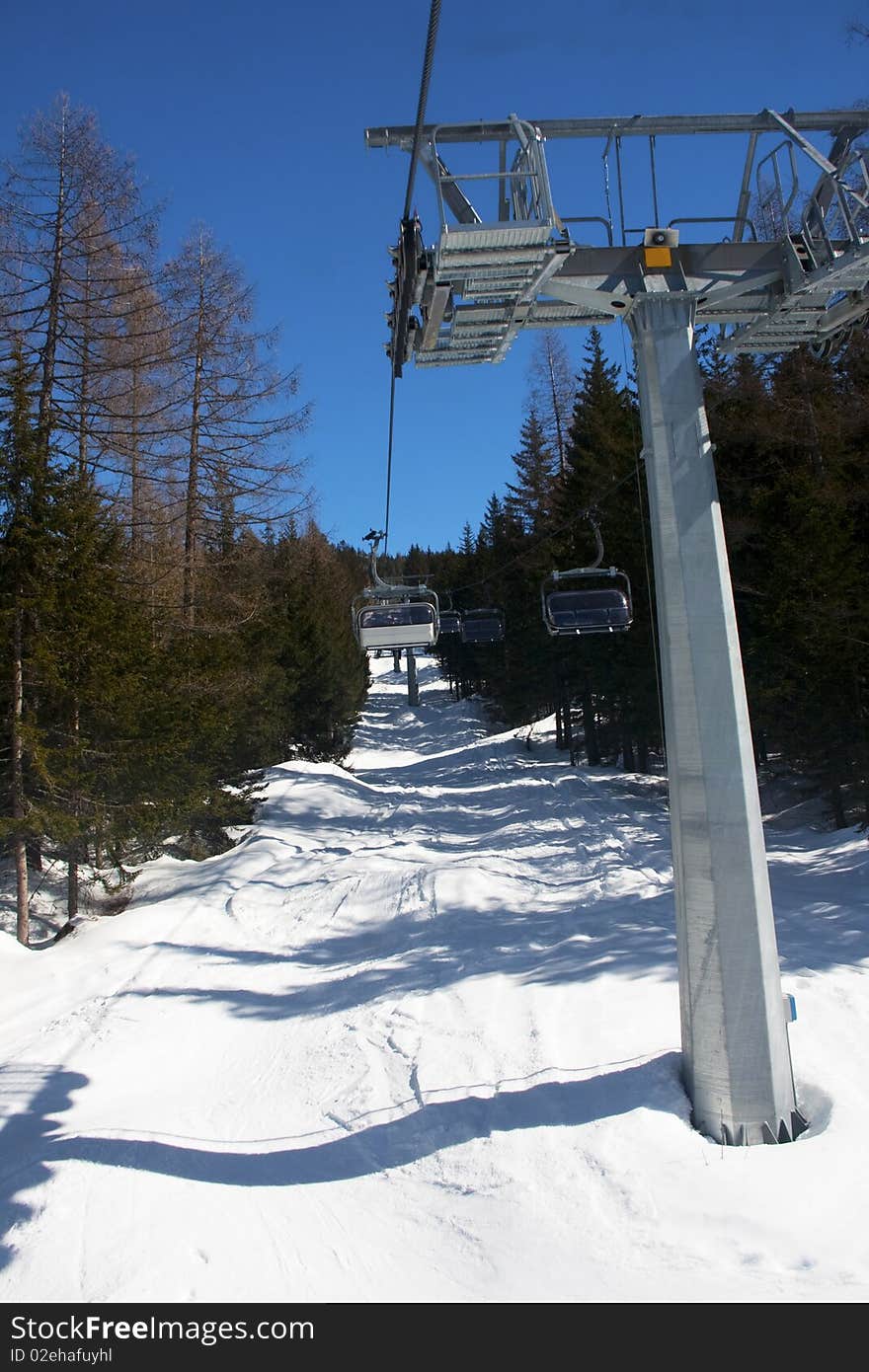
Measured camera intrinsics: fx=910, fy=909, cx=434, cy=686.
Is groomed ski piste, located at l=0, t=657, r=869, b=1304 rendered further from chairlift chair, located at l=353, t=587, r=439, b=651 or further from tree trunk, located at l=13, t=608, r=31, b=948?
chairlift chair, located at l=353, t=587, r=439, b=651

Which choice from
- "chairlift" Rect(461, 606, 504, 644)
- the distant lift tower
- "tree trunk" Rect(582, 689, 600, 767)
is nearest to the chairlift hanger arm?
the distant lift tower

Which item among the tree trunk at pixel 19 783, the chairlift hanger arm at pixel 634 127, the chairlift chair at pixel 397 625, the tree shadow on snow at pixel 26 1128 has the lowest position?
the tree shadow on snow at pixel 26 1128

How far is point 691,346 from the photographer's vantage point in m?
6.20

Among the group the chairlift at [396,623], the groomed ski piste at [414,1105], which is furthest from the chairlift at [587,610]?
the groomed ski piste at [414,1105]

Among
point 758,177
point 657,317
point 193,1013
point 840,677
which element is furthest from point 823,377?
point 193,1013

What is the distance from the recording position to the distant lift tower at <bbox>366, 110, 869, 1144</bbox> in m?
5.56

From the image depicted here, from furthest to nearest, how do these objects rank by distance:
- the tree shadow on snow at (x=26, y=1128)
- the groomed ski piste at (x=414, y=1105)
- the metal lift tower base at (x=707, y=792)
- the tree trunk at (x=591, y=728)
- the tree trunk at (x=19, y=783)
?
the tree trunk at (x=591, y=728), the tree trunk at (x=19, y=783), the metal lift tower base at (x=707, y=792), the tree shadow on snow at (x=26, y=1128), the groomed ski piste at (x=414, y=1105)

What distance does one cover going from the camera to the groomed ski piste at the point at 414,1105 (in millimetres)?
4574

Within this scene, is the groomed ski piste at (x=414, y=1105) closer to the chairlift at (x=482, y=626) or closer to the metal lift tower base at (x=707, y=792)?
the metal lift tower base at (x=707, y=792)

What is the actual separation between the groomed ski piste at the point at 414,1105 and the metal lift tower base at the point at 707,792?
0.31 m

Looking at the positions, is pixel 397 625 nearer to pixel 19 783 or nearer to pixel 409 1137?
pixel 19 783

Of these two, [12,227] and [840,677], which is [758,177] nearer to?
[840,677]

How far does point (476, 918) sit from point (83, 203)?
481 inches

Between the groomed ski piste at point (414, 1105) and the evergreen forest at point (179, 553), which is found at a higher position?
the evergreen forest at point (179, 553)
